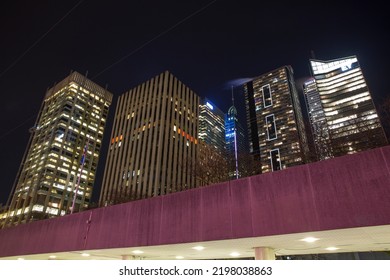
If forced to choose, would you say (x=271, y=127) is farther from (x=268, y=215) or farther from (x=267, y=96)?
(x=268, y=215)

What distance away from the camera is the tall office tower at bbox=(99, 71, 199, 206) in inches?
3253

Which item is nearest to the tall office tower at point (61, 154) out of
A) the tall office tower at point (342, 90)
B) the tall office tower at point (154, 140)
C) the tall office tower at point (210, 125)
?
the tall office tower at point (154, 140)

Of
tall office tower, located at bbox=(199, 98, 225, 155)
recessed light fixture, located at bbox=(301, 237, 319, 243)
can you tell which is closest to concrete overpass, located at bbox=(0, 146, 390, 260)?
recessed light fixture, located at bbox=(301, 237, 319, 243)

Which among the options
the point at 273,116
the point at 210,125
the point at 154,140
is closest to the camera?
the point at 154,140

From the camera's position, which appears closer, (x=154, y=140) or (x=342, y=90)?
(x=154, y=140)

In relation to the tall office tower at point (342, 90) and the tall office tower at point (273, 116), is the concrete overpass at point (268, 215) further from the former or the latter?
the tall office tower at point (342, 90)

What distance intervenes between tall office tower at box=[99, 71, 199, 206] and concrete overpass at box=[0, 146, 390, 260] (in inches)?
2489

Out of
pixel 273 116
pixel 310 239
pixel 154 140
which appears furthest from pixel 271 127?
pixel 310 239

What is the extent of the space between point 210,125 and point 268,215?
154442 millimetres

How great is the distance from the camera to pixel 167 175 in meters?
83.6

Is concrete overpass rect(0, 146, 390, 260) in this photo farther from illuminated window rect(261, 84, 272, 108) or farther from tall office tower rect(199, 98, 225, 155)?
illuminated window rect(261, 84, 272, 108)

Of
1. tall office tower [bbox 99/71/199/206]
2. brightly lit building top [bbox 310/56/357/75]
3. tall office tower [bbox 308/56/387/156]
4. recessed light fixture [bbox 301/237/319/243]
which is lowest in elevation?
recessed light fixture [bbox 301/237/319/243]

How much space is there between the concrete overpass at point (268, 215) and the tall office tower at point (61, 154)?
273 ft

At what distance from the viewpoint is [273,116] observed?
150 meters
